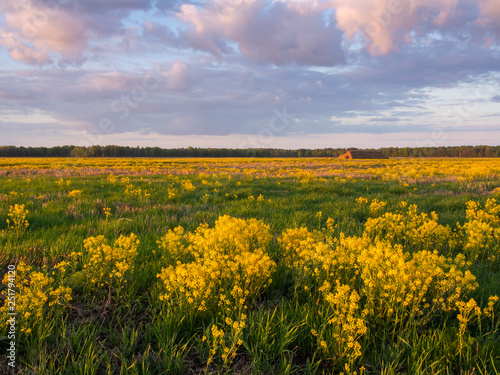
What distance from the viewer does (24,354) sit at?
2.26 m

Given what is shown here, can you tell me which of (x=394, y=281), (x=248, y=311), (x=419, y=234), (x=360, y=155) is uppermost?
(x=360, y=155)

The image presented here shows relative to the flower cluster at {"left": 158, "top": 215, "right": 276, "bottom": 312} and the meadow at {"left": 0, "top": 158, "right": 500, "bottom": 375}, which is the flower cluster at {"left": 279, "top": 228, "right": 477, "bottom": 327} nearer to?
the meadow at {"left": 0, "top": 158, "right": 500, "bottom": 375}

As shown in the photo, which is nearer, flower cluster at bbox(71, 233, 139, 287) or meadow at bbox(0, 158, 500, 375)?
meadow at bbox(0, 158, 500, 375)

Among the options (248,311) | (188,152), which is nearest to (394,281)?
(248,311)

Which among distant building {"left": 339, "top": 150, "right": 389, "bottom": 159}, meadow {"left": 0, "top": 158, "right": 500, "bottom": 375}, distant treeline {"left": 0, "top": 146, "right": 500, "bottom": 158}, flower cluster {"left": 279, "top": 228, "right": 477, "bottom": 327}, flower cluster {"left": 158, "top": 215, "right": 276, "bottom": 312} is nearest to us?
meadow {"left": 0, "top": 158, "right": 500, "bottom": 375}

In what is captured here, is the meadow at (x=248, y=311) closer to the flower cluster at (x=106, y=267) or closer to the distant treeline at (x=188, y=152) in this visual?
the flower cluster at (x=106, y=267)

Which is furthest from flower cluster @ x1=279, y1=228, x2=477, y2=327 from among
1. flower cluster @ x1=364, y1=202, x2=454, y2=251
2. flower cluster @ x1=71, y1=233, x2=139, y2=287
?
flower cluster @ x1=71, y1=233, x2=139, y2=287

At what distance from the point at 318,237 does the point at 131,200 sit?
6.63 m

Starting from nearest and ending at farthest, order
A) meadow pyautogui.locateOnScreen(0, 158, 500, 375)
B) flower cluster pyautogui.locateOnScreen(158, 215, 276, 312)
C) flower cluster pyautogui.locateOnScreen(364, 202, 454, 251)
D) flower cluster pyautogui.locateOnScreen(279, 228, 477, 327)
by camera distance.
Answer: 1. meadow pyautogui.locateOnScreen(0, 158, 500, 375)
2. flower cluster pyautogui.locateOnScreen(279, 228, 477, 327)
3. flower cluster pyautogui.locateOnScreen(158, 215, 276, 312)
4. flower cluster pyautogui.locateOnScreen(364, 202, 454, 251)

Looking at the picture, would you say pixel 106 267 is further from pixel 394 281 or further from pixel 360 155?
pixel 360 155

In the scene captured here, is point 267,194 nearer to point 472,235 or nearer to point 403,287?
point 472,235

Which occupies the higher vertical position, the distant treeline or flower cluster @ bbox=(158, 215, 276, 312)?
the distant treeline

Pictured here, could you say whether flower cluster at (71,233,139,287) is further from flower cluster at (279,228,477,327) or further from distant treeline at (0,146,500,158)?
distant treeline at (0,146,500,158)

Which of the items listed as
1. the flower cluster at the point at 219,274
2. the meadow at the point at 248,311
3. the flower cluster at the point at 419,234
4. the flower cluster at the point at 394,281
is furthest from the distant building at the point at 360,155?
the flower cluster at the point at 219,274
